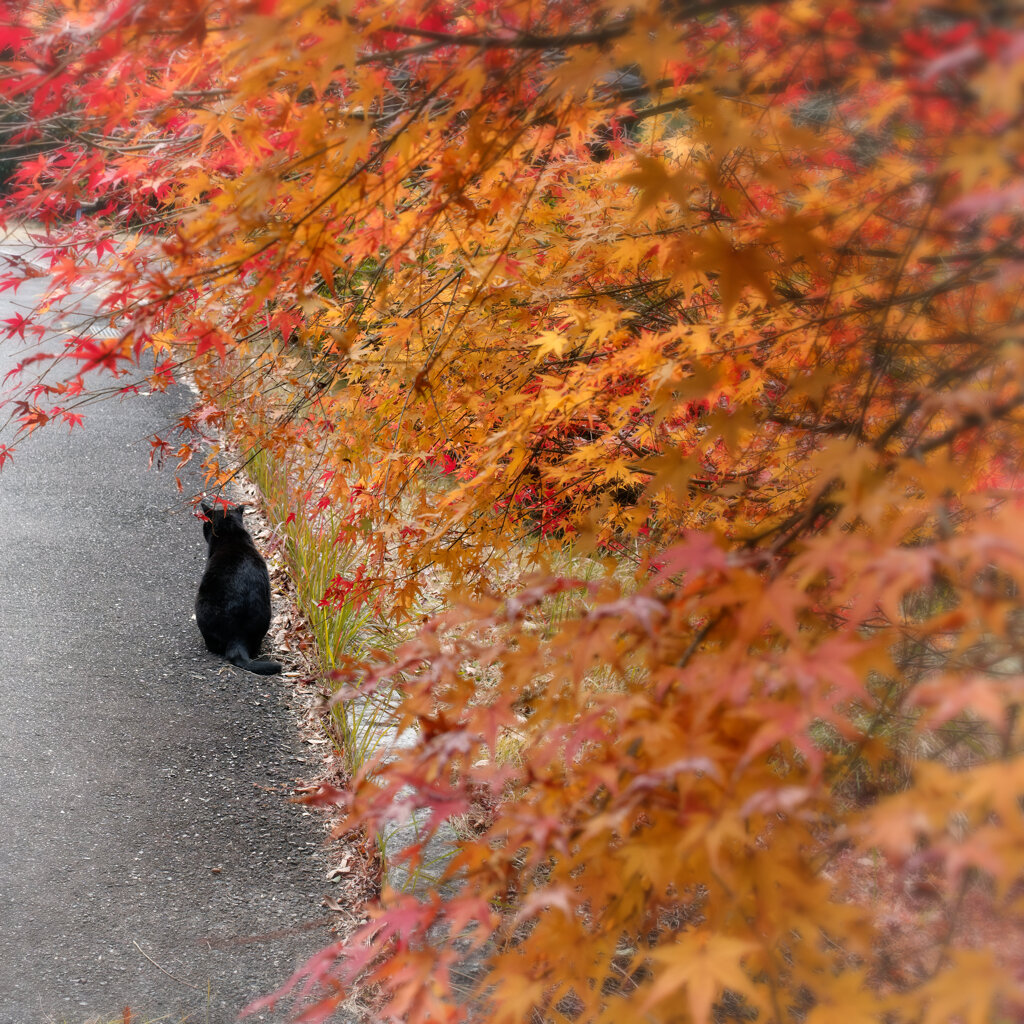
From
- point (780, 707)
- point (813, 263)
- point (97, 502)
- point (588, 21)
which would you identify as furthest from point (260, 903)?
point (97, 502)

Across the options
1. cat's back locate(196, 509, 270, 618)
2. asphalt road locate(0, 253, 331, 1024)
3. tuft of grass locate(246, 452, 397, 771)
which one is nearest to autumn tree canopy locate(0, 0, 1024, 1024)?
asphalt road locate(0, 253, 331, 1024)

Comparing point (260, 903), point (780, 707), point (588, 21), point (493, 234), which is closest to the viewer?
point (780, 707)

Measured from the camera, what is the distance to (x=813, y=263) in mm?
1736

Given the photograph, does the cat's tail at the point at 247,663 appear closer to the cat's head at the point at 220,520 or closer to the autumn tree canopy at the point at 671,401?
the cat's head at the point at 220,520

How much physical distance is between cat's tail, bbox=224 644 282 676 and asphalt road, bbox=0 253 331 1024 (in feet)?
0.31

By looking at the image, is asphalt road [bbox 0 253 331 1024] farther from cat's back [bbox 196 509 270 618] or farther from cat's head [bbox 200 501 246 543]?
cat's head [bbox 200 501 246 543]

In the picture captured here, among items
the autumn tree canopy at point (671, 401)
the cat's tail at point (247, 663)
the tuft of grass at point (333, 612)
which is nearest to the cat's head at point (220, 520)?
the tuft of grass at point (333, 612)

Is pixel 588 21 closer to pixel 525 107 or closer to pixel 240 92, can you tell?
pixel 525 107

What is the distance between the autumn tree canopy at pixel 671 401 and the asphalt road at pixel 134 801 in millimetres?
473

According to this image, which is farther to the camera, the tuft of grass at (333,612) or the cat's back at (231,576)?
the cat's back at (231,576)

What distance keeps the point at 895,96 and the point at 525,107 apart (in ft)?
2.33

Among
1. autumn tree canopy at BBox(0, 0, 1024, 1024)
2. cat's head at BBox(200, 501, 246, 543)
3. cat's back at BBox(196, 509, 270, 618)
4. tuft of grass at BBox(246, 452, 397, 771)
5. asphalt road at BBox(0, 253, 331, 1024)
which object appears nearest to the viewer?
autumn tree canopy at BBox(0, 0, 1024, 1024)

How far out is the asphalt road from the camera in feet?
8.62

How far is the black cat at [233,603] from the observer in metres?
4.24
